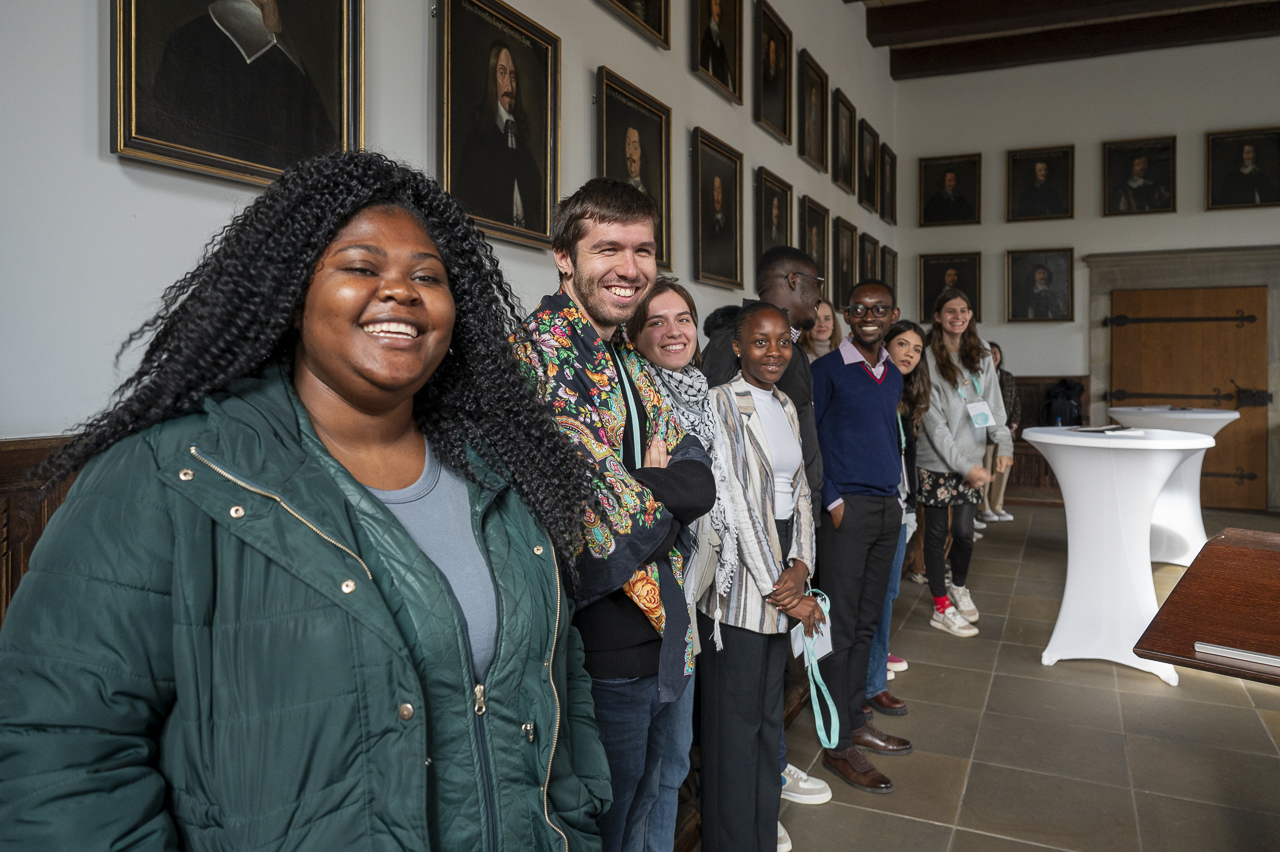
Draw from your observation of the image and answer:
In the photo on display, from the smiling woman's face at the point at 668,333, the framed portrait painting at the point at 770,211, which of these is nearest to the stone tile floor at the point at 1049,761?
the smiling woman's face at the point at 668,333

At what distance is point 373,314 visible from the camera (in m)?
1.21

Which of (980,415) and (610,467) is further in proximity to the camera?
(980,415)

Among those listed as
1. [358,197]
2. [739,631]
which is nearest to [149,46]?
[358,197]

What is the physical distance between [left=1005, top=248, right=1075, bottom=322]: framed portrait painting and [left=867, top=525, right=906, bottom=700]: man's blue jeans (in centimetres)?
811

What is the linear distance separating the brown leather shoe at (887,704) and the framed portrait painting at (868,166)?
22.1 feet

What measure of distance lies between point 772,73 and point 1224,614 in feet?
18.8

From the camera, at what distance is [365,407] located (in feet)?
4.25

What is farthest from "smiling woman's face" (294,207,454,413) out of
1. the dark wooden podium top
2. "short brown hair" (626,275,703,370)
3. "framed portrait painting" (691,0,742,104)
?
"framed portrait painting" (691,0,742,104)

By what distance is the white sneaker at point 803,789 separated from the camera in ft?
Result: 11.1

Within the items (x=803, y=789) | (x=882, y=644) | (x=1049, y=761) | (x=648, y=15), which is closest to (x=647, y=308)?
(x=803, y=789)

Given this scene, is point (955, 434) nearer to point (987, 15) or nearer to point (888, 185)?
point (987, 15)

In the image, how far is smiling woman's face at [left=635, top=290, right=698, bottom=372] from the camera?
2.55 metres

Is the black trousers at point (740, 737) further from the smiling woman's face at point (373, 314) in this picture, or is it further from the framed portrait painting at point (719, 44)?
the framed portrait painting at point (719, 44)

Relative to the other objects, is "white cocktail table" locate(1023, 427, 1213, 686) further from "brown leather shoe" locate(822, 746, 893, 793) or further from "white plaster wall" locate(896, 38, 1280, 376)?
"white plaster wall" locate(896, 38, 1280, 376)
